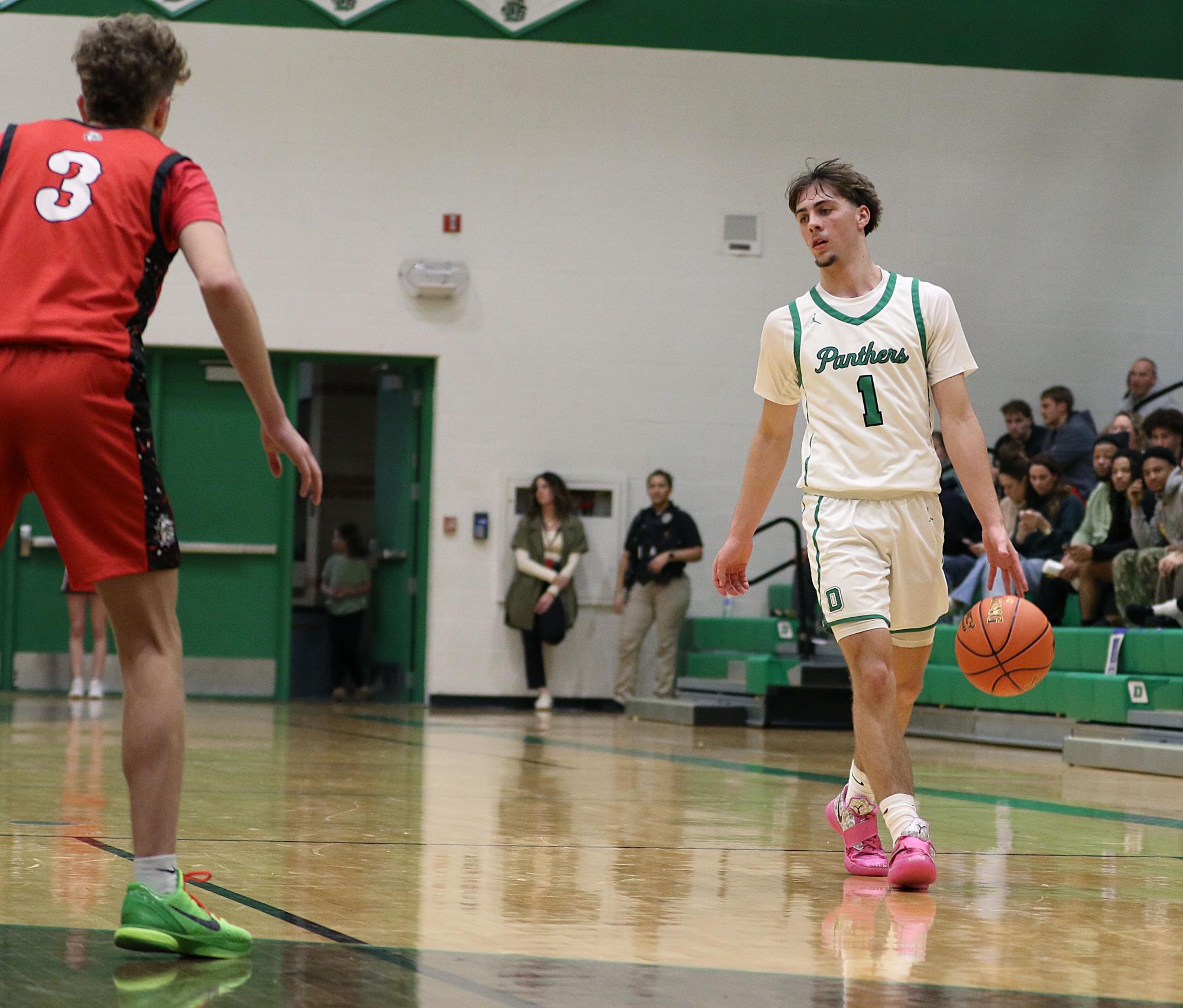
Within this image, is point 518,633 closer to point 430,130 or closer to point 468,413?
point 468,413

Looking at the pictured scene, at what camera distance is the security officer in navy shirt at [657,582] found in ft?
41.8

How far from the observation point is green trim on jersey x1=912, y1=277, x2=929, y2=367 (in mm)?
3945

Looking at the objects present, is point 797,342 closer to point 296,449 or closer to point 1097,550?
point 296,449

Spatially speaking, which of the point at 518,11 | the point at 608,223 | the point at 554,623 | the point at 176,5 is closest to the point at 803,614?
the point at 554,623

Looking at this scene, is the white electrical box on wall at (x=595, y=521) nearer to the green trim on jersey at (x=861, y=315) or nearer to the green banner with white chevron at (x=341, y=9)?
the green banner with white chevron at (x=341, y=9)

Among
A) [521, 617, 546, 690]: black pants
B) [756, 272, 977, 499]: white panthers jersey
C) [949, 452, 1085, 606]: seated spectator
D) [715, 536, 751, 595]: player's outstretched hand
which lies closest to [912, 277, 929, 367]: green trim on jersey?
[756, 272, 977, 499]: white panthers jersey

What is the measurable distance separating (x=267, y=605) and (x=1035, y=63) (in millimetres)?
7924

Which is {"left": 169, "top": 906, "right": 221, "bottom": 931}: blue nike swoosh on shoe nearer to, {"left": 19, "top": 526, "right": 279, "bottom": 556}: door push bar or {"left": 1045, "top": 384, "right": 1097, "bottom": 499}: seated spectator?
{"left": 1045, "top": 384, "right": 1097, "bottom": 499}: seated spectator

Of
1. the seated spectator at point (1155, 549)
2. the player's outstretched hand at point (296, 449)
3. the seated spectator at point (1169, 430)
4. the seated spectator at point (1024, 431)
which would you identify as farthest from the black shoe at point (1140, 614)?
the player's outstretched hand at point (296, 449)

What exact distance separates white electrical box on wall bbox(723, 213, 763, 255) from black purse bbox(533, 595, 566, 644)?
3.31 metres

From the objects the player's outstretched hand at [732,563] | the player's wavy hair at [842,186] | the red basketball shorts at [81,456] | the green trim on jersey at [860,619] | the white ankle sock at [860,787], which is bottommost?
the white ankle sock at [860,787]

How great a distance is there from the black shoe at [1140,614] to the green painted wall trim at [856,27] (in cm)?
651

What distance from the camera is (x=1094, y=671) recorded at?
9.22 m

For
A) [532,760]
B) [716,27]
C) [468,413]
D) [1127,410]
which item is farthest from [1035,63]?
[532,760]
